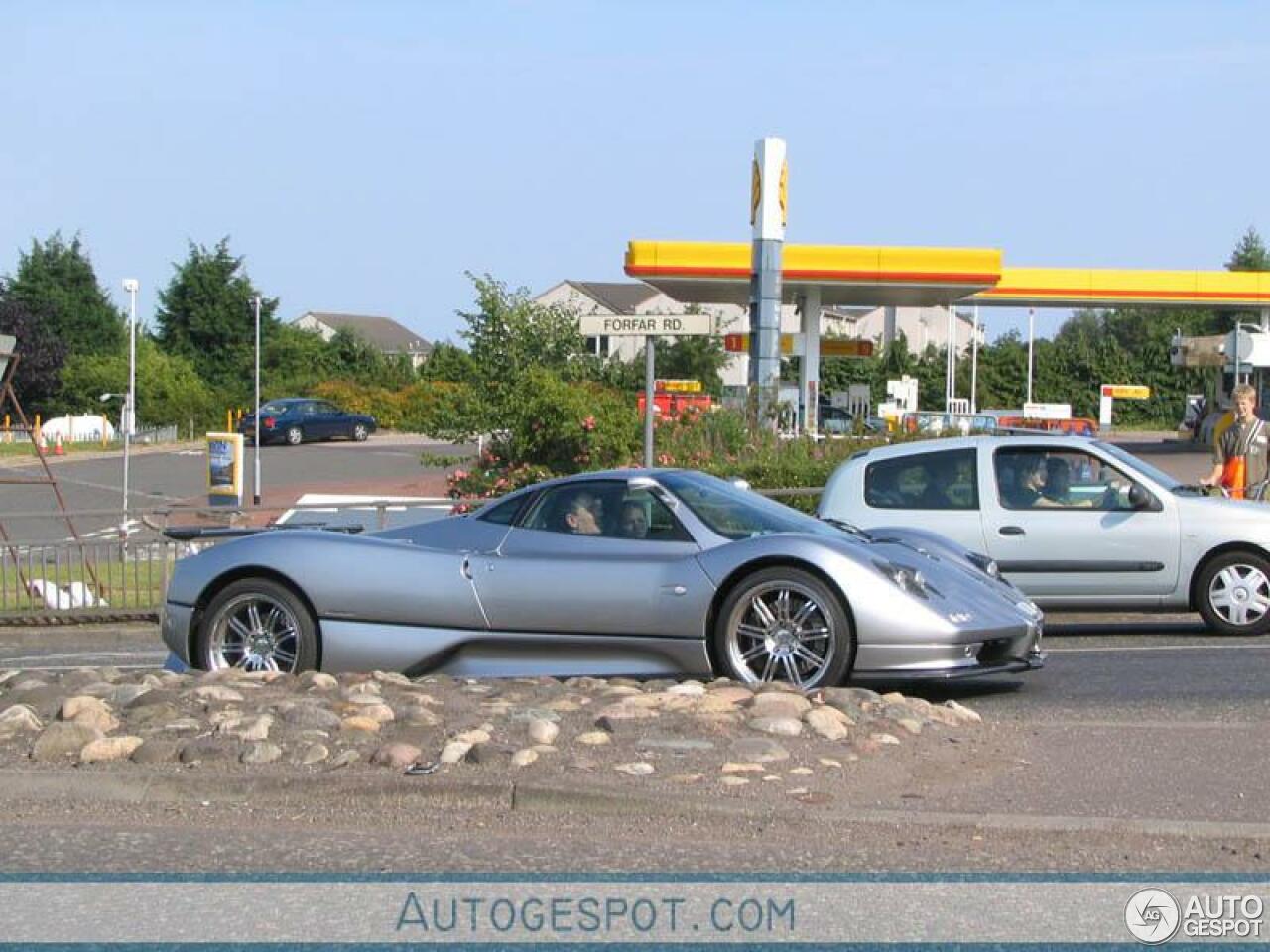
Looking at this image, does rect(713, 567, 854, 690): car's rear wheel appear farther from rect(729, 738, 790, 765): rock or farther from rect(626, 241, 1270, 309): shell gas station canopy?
rect(626, 241, 1270, 309): shell gas station canopy

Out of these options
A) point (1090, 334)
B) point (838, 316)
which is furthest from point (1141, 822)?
point (1090, 334)

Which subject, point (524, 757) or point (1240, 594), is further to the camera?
point (1240, 594)

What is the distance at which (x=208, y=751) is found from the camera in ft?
24.4

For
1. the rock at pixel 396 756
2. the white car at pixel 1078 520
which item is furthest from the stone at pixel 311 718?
the white car at pixel 1078 520

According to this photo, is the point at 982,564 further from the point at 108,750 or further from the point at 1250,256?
the point at 1250,256

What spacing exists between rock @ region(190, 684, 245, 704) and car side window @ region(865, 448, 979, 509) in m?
6.35

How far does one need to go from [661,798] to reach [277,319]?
252ft

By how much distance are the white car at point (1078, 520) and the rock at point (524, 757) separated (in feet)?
21.0

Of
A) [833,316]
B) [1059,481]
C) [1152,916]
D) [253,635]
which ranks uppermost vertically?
[833,316]

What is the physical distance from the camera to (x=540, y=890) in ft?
18.9

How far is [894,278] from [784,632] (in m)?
30.7

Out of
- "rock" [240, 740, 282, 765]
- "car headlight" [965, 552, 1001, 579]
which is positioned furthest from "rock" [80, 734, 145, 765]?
"car headlight" [965, 552, 1001, 579]

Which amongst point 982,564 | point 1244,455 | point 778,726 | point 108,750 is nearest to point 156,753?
point 108,750

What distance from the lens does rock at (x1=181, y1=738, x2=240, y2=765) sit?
7.39 metres
